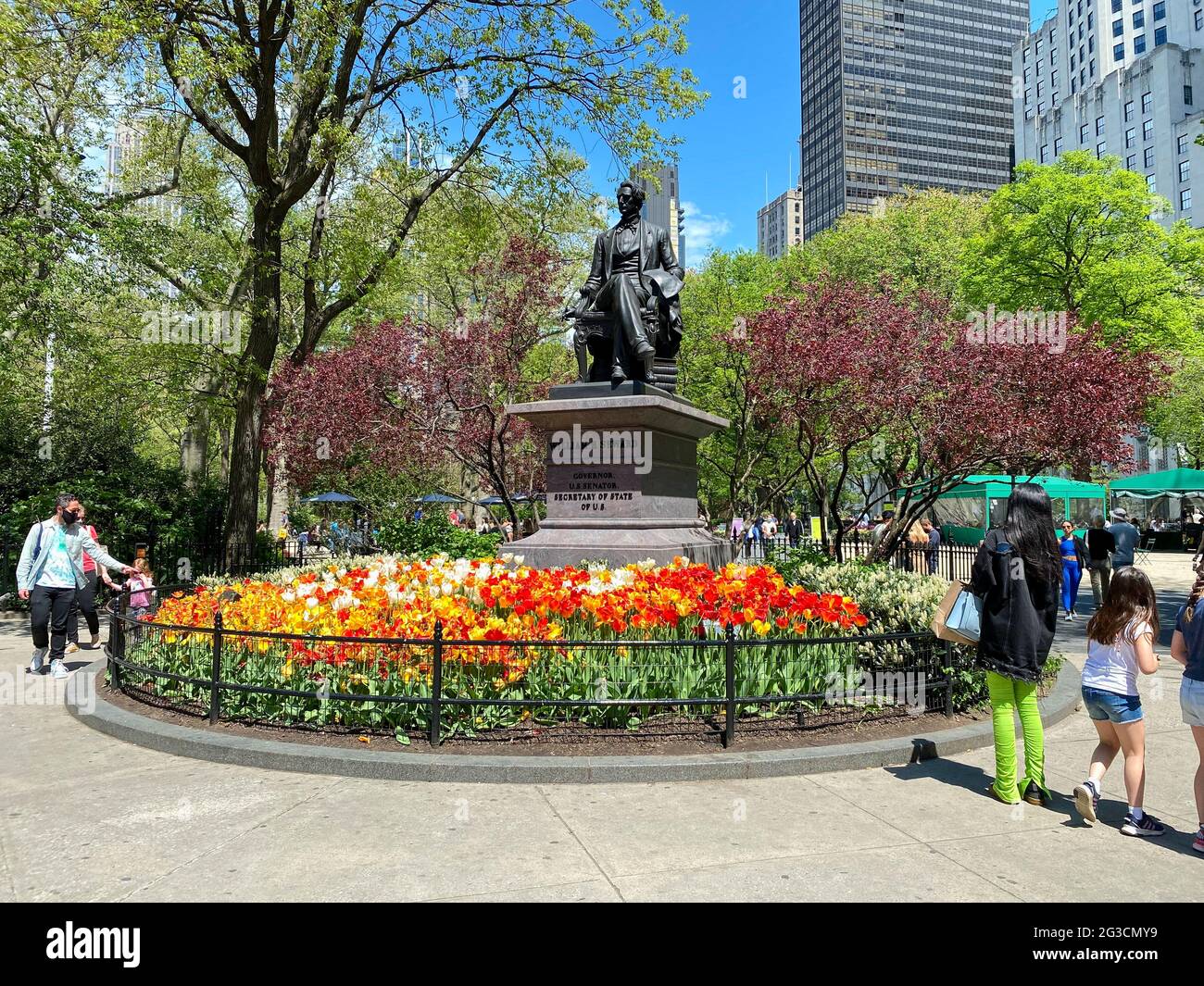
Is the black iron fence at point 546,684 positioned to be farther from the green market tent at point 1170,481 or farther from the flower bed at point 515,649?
the green market tent at point 1170,481

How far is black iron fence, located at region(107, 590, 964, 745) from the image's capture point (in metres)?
5.71

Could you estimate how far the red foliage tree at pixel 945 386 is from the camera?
543 inches

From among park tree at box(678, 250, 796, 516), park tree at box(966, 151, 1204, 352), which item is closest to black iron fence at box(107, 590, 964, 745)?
park tree at box(678, 250, 796, 516)

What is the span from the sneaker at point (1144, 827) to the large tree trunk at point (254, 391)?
1491 centimetres

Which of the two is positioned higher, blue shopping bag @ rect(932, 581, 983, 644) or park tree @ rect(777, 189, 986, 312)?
park tree @ rect(777, 189, 986, 312)

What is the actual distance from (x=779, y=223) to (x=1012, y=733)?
18568 centimetres

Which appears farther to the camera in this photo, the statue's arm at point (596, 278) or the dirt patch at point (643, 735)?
the statue's arm at point (596, 278)

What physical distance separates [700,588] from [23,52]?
1410 cm

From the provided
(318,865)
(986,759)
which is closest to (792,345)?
(986,759)

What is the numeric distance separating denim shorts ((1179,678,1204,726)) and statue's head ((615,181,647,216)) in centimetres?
891

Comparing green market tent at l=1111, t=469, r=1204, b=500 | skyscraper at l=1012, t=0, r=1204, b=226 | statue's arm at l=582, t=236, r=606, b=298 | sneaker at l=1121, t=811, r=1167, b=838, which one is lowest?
sneaker at l=1121, t=811, r=1167, b=838

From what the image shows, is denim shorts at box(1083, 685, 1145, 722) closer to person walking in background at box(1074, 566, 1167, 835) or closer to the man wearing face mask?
person walking in background at box(1074, 566, 1167, 835)

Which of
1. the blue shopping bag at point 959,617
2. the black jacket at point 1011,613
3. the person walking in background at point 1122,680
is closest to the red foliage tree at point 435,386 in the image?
the blue shopping bag at point 959,617
